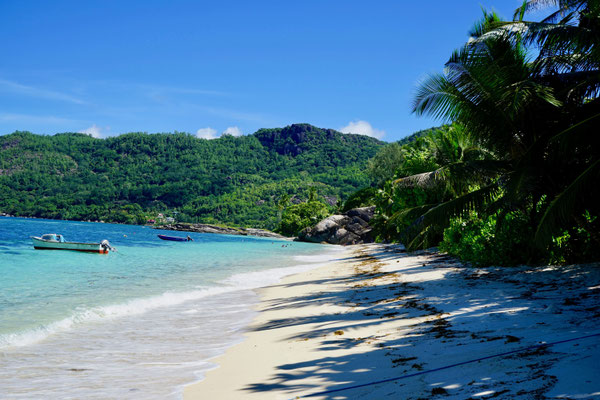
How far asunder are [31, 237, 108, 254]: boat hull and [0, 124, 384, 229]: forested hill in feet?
304

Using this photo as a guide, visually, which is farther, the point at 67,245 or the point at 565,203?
the point at 67,245

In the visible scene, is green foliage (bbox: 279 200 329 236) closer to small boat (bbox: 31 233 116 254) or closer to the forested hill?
the forested hill

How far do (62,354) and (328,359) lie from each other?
4600mm

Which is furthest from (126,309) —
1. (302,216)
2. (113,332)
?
(302,216)

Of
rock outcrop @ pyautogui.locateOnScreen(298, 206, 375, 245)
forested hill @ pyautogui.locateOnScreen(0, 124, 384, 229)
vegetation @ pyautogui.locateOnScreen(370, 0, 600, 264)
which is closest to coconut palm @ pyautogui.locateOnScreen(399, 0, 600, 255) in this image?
vegetation @ pyautogui.locateOnScreen(370, 0, 600, 264)

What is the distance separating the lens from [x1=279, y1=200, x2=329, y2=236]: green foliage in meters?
93.1

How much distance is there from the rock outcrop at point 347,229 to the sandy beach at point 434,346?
50.6 m

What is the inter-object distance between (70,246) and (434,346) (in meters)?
35.0

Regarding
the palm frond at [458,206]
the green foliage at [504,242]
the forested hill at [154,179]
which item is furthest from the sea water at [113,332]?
the forested hill at [154,179]

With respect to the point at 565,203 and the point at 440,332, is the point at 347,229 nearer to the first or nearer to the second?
the point at 565,203

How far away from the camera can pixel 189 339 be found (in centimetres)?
760

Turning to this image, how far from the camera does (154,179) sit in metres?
170

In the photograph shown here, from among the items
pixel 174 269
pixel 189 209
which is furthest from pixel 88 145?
pixel 174 269

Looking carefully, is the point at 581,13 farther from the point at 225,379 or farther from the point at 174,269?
the point at 174,269
